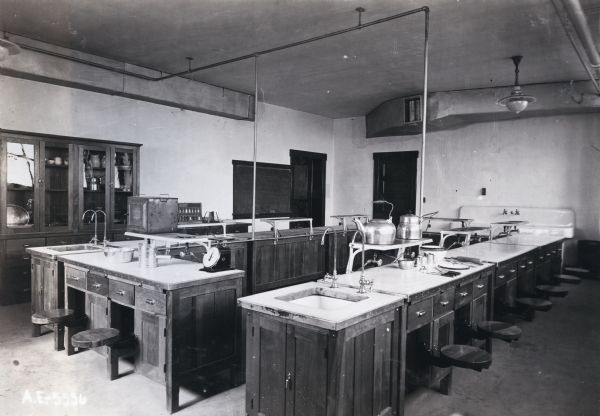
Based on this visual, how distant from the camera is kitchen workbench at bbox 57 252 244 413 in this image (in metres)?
3.07

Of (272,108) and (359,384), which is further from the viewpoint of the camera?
(272,108)

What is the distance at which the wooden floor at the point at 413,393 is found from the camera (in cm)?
A: 313

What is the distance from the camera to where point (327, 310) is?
7.96ft

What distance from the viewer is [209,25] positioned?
5.01 m

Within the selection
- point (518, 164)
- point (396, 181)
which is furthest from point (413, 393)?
point (396, 181)

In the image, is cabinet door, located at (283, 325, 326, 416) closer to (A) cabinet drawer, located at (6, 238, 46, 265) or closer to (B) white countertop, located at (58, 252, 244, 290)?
(B) white countertop, located at (58, 252, 244, 290)

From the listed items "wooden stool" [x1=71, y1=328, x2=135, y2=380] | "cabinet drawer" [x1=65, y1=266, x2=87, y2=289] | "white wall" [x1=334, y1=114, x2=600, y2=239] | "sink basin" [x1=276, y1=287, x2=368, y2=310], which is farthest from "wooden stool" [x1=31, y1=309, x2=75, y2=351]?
"white wall" [x1=334, y1=114, x2=600, y2=239]

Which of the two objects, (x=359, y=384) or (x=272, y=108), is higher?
(x=272, y=108)

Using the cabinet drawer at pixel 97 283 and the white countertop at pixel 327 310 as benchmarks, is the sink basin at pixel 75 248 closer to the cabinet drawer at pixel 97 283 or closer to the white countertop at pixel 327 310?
the cabinet drawer at pixel 97 283

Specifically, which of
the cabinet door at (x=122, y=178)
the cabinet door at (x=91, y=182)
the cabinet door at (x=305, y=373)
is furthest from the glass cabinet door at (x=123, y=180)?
the cabinet door at (x=305, y=373)

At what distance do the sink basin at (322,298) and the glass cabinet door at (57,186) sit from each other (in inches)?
172

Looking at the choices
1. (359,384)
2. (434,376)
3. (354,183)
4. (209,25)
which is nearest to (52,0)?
(209,25)

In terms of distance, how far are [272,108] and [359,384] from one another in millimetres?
7775

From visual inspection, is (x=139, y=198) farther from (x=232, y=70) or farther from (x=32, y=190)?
(x=232, y=70)
